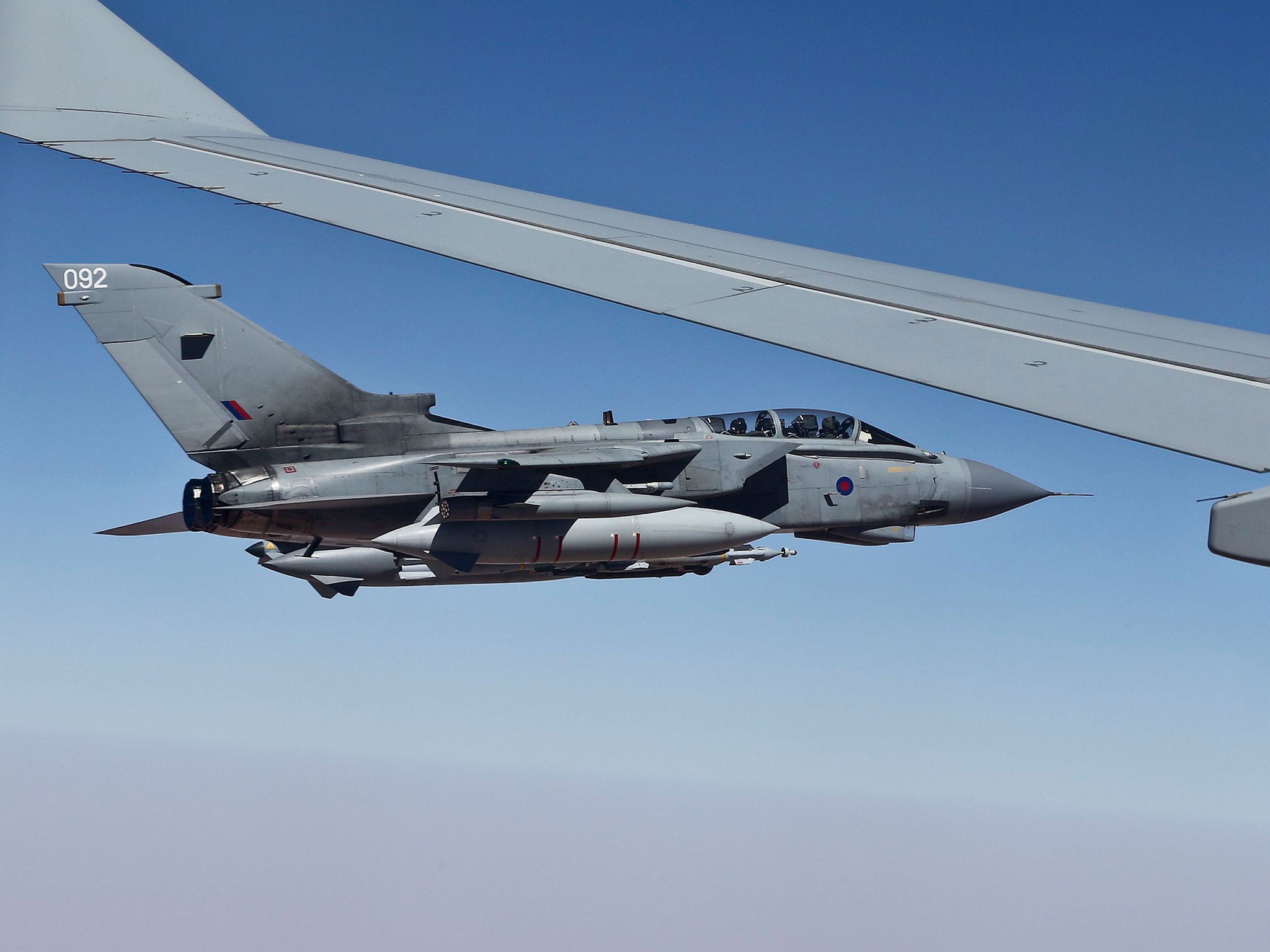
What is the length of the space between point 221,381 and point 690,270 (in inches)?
521

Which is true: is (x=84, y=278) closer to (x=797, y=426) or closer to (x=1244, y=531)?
(x=797, y=426)

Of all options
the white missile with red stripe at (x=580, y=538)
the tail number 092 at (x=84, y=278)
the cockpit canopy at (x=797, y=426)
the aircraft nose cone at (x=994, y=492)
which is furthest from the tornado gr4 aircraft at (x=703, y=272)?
the aircraft nose cone at (x=994, y=492)

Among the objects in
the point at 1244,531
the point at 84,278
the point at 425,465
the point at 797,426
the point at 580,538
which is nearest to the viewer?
the point at 1244,531

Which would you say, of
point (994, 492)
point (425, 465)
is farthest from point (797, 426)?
point (425, 465)

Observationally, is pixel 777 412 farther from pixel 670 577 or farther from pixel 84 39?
pixel 84 39

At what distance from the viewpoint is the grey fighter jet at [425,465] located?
18.7 meters

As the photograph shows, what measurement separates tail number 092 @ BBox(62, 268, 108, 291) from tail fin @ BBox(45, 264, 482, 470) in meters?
0.02

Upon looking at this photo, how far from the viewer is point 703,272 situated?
27.3 feet

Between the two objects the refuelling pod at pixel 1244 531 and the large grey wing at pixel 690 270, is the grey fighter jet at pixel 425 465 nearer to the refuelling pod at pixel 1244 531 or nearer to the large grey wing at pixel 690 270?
the large grey wing at pixel 690 270

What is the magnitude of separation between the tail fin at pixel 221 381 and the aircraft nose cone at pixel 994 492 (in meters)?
10.8

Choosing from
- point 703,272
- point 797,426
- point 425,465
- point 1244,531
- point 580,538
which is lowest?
point 1244,531

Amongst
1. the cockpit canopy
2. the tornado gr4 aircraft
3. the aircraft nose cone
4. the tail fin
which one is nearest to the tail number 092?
the tail fin

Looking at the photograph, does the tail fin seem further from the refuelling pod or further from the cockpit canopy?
the refuelling pod

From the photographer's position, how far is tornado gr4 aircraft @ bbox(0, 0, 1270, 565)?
528cm
